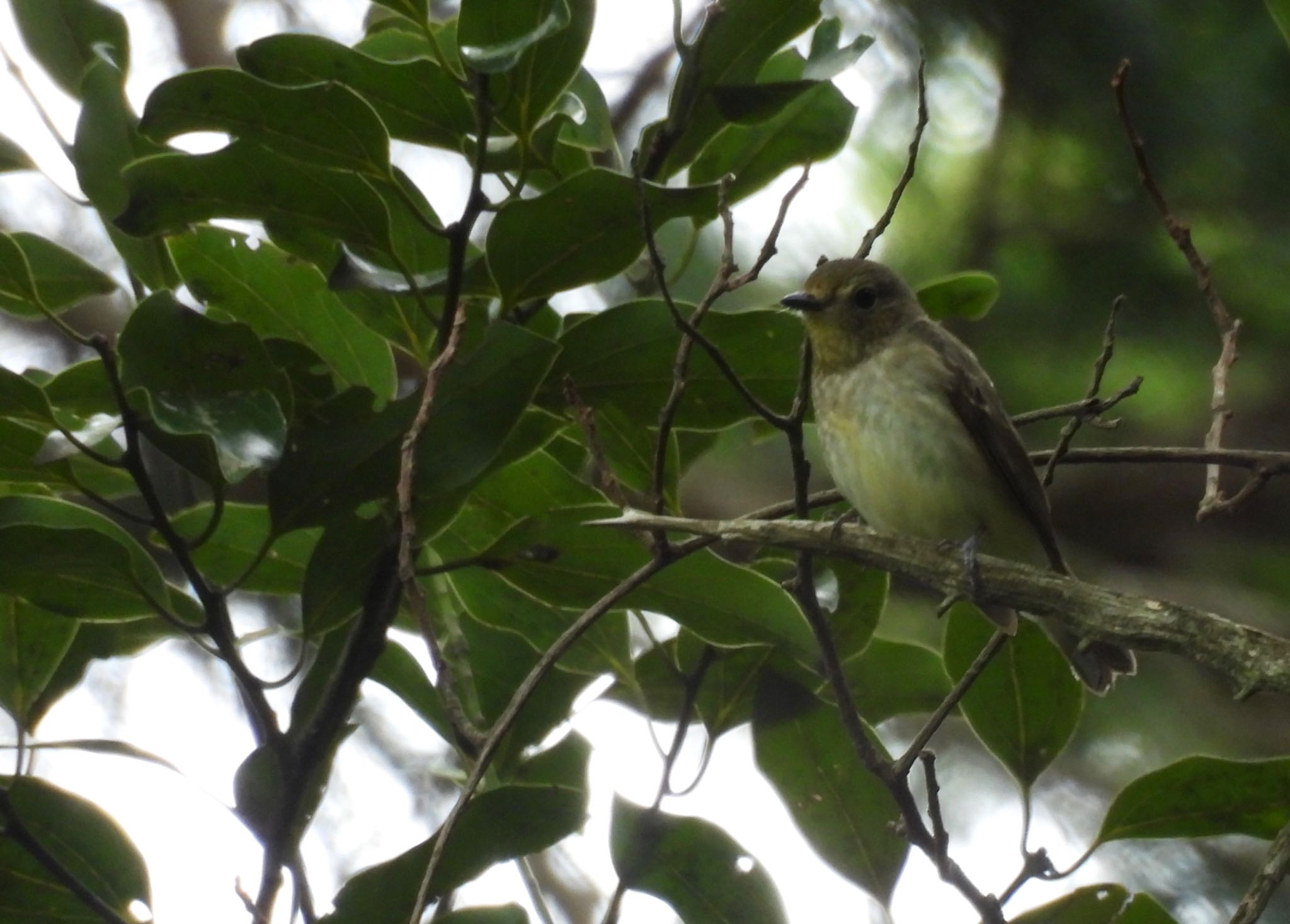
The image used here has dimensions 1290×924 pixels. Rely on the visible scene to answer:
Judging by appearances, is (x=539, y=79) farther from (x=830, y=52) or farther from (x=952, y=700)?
(x=952, y=700)

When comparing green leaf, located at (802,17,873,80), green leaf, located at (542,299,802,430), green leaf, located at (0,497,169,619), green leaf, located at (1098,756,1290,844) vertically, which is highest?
green leaf, located at (802,17,873,80)

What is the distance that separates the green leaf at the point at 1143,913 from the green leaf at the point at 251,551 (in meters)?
1.21

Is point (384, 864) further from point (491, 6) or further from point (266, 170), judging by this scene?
point (491, 6)

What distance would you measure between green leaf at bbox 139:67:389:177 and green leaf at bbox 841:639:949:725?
100cm

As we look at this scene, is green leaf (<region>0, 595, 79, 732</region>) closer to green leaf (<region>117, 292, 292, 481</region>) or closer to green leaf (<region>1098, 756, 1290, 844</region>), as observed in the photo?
green leaf (<region>117, 292, 292, 481</region>)

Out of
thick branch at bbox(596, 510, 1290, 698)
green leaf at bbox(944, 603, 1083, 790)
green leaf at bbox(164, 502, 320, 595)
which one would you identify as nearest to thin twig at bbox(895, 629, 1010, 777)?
green leaf at bbox(944, 603, 1083, 790)

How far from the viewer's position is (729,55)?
207 cm

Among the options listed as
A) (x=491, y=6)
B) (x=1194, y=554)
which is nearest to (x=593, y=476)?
(x=491, y=6)

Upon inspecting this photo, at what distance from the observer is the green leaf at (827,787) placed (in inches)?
87.4

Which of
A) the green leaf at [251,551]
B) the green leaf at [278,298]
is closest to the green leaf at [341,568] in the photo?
the green leaf at [251,551]

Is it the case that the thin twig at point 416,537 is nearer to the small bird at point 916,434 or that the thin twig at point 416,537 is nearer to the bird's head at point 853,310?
the small bird at point 916,434

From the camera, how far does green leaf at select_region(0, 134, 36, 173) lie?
2.27m

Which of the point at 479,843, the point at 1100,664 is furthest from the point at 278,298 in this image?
the point at 1100,664

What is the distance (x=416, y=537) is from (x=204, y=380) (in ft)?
1.05
